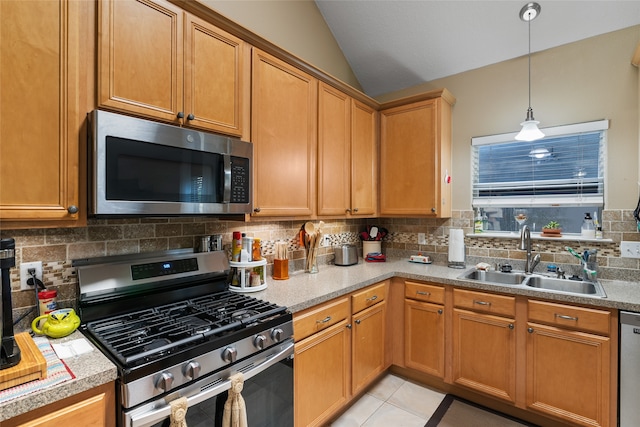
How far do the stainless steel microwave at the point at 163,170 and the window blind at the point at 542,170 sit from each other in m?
2.16

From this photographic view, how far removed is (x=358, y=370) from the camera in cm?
222

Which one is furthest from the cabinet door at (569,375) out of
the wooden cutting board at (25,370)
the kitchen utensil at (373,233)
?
the wooden cutting board at (25,370)

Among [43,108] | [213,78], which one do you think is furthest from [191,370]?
[213,78]

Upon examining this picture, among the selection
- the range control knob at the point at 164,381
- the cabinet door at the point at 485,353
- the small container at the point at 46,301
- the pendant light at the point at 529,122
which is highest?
the pendant light at the point at 529,122

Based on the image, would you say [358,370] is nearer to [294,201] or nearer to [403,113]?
[294,201]

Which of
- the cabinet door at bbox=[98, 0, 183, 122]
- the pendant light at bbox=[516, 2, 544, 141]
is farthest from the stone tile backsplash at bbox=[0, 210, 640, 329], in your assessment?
the pendant light at bbox=[516, 2, 544, 141]

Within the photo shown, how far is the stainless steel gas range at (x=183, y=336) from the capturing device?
1090 mm

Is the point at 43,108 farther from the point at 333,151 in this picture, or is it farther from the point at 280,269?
the point at 333,151

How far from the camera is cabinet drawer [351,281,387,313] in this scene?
2170mm

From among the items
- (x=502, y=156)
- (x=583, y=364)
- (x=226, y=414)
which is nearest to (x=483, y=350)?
(x=583, y=364)

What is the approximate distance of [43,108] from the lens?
1.16 metres

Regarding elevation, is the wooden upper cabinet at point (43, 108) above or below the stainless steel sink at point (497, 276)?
above

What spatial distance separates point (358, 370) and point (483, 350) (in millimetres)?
888

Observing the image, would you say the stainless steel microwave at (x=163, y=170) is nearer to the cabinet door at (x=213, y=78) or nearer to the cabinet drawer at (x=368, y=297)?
the cabinet door at (x=213, y=78)
